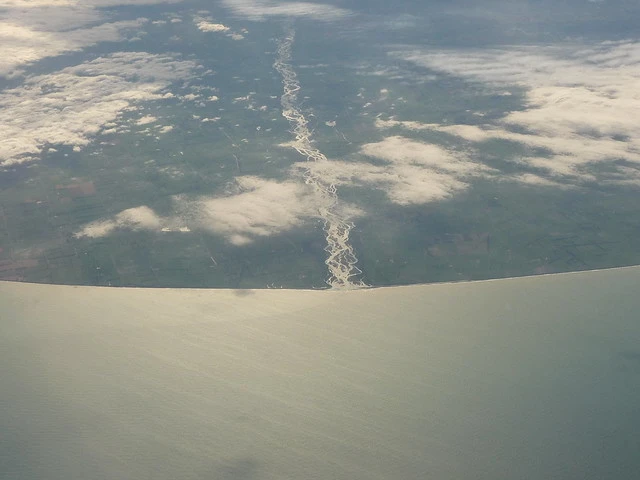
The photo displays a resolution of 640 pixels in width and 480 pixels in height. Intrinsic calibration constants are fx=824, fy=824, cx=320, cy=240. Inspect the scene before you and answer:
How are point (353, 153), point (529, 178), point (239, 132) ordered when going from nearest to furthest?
1. point (529, 178)
2. point (353, 153)
3. point (239, 132)

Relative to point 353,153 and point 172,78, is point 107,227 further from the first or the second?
point 172,78

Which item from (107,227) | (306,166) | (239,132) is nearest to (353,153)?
(306,166)

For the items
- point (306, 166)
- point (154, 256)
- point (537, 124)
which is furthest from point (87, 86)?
point (537, 124)

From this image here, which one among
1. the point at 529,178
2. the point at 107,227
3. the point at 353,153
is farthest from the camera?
the point at 353,153

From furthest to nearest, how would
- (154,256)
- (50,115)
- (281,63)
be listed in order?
(281,63), (50,115), (154,256)

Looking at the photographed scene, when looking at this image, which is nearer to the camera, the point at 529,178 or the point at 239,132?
the point at 529,178

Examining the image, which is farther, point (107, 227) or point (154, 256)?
point (107, 227)

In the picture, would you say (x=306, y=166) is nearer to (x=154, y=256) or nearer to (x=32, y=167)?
(x=154, y=256)

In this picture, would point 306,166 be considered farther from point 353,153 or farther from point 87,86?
point 87,86

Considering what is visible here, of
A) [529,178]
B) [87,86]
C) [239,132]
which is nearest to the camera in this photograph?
[529,178]
